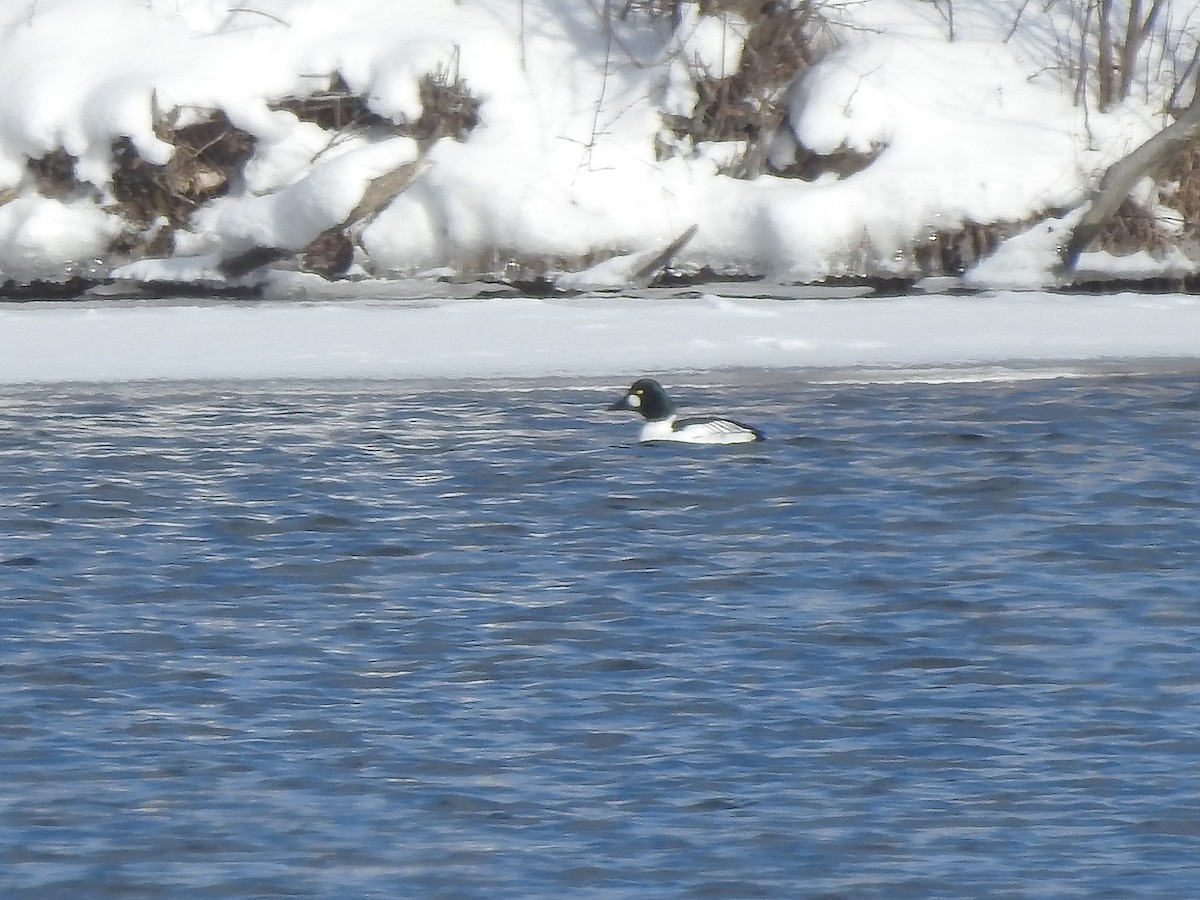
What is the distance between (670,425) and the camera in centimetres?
1132

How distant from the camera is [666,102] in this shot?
58.0 feet

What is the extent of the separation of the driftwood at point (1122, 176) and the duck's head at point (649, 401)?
220 inches

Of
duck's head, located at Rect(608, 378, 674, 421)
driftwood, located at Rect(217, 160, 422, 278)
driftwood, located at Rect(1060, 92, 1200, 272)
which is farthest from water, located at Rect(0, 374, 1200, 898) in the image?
driftwood, located at Rect(217, 160, 422, 278)

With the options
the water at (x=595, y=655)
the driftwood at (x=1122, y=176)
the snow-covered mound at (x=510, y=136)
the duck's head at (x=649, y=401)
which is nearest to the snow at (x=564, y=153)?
the snow-covered mound at (x=510, y=136)

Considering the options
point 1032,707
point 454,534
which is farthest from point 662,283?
point 1032,707

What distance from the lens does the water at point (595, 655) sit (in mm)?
5840

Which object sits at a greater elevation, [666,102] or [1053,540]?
[666,102]

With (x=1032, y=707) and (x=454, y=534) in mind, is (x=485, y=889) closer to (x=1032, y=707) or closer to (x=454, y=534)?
(x=1032, y=707)

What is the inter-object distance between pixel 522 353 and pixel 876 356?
1.98 metres

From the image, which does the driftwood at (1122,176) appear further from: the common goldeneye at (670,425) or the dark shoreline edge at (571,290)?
the common goldeneye at (670,425)

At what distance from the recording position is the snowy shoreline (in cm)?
1302

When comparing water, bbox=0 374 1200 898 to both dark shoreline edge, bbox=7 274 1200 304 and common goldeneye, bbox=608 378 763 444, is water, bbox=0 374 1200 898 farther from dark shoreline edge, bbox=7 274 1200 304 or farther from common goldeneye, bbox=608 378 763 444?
dark shoreline edge, bbox=7 274 1200 304

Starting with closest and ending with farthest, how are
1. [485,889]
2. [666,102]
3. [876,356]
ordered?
[485,889] < [876,356] < [666,102]

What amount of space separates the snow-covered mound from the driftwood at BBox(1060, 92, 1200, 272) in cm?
26
